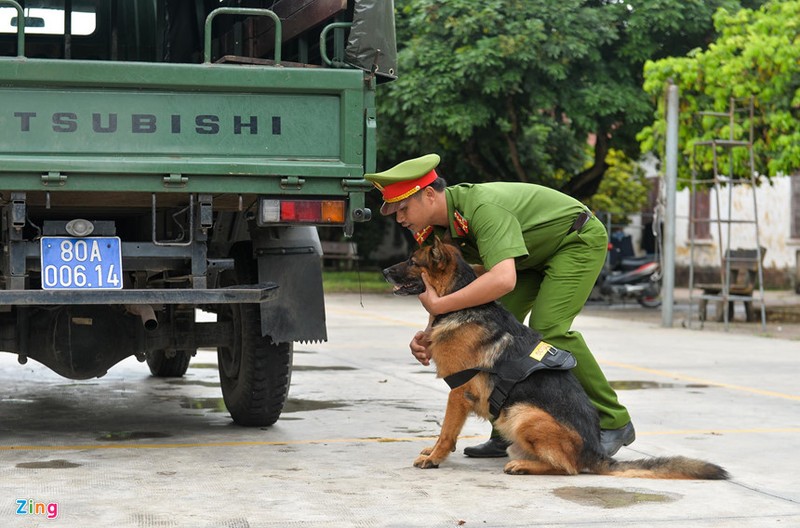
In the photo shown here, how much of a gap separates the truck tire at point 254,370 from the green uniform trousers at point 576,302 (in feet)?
5.02

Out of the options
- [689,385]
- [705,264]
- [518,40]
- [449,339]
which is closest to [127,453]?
[449,339]

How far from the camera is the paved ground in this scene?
4.66 metres

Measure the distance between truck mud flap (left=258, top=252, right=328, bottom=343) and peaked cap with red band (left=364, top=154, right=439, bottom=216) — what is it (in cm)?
95

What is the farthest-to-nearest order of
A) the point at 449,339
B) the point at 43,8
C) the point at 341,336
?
the point at 341,336 < the point at 43,8 < the point at 449,339

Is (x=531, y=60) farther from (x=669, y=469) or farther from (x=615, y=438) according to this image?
(x=669, y=469)

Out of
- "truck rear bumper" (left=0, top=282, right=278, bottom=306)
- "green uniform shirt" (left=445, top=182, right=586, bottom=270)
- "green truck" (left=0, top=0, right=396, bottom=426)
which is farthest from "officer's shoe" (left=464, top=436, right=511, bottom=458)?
"truck rear bumper" (left=0, top=282, right=278, bottom=306)

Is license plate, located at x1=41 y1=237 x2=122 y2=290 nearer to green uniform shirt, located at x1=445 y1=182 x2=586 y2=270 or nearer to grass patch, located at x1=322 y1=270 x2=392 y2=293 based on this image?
green uniform shirt, located at x1=445 y1=182 x2=586 y2=270

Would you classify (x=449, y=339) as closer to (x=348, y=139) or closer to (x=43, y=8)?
(x=348, y=139)

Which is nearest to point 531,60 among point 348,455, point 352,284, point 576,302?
point 352,284

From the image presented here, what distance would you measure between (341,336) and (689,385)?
5.45m

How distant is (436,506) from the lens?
15.7 ft

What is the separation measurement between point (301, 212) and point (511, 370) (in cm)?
127

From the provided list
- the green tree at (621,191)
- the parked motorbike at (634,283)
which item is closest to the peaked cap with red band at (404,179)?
the parked motorbike at (634,283)

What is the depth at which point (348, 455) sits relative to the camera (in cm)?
602
